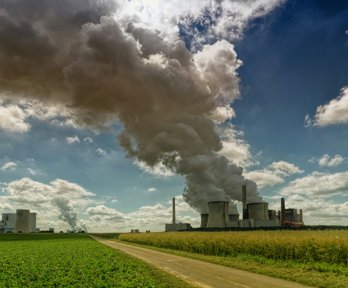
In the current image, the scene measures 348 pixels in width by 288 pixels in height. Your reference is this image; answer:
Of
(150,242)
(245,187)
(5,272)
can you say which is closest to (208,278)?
(5,272)

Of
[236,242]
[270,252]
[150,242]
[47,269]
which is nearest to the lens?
[47,269]

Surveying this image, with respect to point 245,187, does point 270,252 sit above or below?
below

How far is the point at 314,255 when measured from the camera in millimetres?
31125

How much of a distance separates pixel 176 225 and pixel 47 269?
131 meters

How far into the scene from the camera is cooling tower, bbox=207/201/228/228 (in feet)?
355

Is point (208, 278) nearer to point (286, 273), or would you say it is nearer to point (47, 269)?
point (286, 273)

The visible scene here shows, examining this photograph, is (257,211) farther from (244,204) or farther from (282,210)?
(282,210)

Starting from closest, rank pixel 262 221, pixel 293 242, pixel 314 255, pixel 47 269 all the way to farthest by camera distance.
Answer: pixel 47 269
pixel 314 255
pixel 293 242
pixel 262 221

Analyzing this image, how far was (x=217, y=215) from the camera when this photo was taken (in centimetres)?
10862

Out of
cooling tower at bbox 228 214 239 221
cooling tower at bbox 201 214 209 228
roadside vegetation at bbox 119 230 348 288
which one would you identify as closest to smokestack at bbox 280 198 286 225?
cooling tower at bbox 228 214 239 221

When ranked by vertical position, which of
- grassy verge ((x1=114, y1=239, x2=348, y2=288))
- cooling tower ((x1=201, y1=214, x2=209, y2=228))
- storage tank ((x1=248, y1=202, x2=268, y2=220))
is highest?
storage tank ((x1=248, y1=202, x2=268, y2=220))

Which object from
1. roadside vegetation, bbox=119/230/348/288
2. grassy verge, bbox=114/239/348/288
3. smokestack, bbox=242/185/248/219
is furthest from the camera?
smokestack, bbox=242/185/248/219

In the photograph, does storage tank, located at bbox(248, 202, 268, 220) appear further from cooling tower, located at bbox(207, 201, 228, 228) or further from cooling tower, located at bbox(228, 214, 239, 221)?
cooling tower, located at bbox(207, 201, 228, 228)

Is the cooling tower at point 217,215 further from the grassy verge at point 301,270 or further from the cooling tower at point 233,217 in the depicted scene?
the grassy verge at point 301,270
